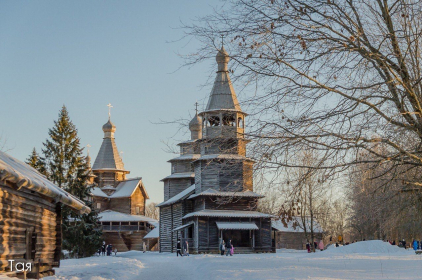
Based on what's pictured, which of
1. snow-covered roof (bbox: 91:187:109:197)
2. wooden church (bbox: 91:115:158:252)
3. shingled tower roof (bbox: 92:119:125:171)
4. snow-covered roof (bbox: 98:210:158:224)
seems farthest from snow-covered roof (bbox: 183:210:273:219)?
shingled tower roof (bbox: 92:119:125:171)

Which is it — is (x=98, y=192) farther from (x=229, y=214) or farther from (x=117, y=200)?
(x=229, y=214)

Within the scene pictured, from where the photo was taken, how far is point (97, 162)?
72125 mm

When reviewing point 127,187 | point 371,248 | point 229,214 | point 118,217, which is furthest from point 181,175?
point 371,248

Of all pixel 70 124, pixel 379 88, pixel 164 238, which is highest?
pixel 70 124

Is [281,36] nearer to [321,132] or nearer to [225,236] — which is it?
[321,132]

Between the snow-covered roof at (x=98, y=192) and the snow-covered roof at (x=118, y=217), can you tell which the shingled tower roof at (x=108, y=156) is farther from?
the snow-covered roof at (x=118, y=217)

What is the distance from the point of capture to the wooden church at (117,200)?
66.6 m

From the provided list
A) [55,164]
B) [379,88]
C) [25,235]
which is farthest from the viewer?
[55,164]

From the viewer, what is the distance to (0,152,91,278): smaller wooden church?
42.7 feet

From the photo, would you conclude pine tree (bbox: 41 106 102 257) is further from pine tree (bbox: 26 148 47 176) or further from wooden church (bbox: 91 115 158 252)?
wooden church (bbox: 91 115 158 252)

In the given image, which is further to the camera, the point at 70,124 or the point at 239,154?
the point at 70,124

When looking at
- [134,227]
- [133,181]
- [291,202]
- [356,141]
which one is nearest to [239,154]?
[291,202]

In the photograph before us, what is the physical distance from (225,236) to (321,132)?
122 feet

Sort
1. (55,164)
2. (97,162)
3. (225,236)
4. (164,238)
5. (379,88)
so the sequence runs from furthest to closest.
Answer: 1. (97,162)
2. (164,238)
3. (225,236)
4. (55,164)
5. (379,88)
